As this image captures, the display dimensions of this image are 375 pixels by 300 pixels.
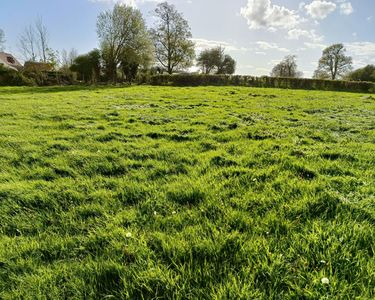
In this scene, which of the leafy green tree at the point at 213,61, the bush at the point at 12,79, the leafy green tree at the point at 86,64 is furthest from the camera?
the leafy green tree at the point at 213,61

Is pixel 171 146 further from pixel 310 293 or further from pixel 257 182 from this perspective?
pixel 310 293

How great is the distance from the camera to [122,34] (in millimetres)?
33688

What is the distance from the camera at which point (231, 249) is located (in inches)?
91.6

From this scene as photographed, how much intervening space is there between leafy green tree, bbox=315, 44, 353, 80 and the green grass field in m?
66.3

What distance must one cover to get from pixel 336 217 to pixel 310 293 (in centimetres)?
128

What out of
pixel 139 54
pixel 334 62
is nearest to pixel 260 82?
pixel 139 54

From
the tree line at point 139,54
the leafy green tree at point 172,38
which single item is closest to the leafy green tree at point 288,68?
the tree line at point 139,54

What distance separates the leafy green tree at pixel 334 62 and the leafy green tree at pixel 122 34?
4881cm

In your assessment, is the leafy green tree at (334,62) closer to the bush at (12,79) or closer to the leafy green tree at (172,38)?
the leafy green tree at (172,38)

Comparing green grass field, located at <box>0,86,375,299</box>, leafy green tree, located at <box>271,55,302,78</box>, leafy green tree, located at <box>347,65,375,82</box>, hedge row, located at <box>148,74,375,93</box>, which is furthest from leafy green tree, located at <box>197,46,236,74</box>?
green grass field, located at <box>0,86,375,299</box>

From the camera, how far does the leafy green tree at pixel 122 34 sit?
3338cm

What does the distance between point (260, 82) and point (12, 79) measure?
3323 centimetres

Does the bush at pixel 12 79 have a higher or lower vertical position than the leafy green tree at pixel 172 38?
lower

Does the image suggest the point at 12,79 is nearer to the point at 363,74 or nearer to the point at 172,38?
the point at 172,38
